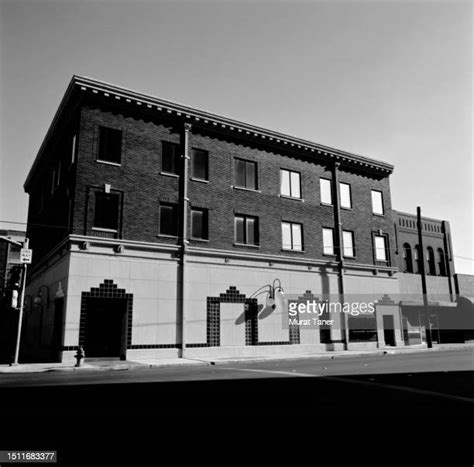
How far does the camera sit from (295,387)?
440 inches

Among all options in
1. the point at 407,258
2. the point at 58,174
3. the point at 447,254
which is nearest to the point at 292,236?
the point at 407,258

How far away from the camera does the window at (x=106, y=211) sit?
21.7 metres

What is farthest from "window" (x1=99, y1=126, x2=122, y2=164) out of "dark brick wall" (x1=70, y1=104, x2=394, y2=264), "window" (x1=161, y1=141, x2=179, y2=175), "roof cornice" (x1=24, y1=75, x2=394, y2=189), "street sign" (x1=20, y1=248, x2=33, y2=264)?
"street sign" (x1=20, y1=248, x2=33, y2=264)

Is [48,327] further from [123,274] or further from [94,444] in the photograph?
[94,444]

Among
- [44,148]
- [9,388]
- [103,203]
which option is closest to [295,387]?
[9,388]

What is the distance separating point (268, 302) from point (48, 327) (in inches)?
481

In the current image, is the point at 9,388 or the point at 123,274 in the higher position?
the point at 123,274

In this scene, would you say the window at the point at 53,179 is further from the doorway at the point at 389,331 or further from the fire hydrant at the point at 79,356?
the doorway at the point at 389,331

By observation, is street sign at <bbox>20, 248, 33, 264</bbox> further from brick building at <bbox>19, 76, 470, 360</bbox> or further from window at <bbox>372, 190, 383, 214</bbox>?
window at <bbox>372, 190, 383, 214</bbox>

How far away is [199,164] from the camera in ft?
Result: 83.1

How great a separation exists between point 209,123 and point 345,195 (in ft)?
37.8

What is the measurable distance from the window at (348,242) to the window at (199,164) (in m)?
11.0

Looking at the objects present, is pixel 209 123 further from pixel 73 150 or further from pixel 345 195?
pixel 345 195

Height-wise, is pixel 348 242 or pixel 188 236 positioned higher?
pixel 348 242
